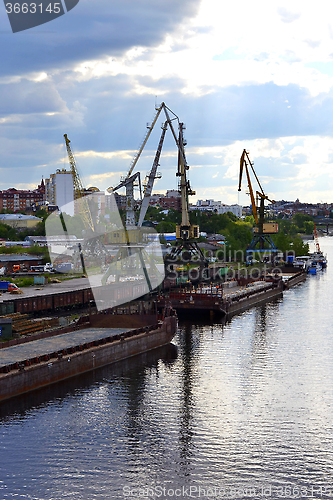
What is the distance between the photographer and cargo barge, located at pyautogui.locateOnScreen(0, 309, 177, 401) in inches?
1021

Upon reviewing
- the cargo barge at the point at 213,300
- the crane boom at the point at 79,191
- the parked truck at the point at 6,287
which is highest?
the crane boom at the point at 79,191

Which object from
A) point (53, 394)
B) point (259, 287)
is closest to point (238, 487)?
point (53, 394)

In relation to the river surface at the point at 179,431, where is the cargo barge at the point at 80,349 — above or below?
above

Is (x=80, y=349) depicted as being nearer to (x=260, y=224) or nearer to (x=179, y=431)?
(x=179, y=431)

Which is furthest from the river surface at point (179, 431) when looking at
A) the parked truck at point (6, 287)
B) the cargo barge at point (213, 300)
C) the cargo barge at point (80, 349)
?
the parked truck at point (6, 287)

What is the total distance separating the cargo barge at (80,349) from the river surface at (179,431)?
2.07 ft

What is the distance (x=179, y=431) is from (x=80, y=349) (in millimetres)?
9217

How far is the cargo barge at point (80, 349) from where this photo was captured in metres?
25.9

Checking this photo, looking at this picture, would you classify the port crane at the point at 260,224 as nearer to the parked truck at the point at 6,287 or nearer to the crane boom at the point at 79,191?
the crane boom at the point at 79,191

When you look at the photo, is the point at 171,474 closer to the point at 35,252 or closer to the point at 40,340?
the point at 40,340

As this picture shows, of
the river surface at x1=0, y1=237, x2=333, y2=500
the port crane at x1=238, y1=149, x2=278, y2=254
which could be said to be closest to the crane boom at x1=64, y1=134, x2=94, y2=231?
the port crane at x1=238, y1=149, x2=278, y2=254

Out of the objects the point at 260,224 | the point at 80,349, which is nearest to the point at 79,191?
the point at 260,224

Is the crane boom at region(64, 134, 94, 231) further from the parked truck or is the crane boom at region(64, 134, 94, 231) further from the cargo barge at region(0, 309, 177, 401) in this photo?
the cargo barge at region(0, 309, 177, 401)

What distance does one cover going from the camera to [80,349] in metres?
30.4
